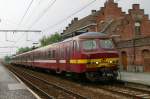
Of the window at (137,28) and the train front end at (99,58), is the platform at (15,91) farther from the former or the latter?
the window at (137,28)

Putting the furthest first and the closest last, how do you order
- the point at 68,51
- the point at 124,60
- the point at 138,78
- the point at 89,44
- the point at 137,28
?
the point at 137,28, the point at 124,60, the point at 138,78, the point at 68,51, the point at 89,44

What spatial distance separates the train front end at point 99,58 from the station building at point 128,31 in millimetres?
2756

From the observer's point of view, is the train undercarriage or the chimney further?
the chimney

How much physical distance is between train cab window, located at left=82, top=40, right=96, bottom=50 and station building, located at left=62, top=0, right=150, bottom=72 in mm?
2662

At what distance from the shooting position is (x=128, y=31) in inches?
2035

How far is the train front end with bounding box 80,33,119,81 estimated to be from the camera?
21.1 meters

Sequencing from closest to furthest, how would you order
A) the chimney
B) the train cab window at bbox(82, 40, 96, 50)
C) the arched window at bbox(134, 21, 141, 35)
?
the train cab window at bbox(82, 40, 96, 50) < the arched window at bbox(134, 21, 141, 35) < the chimney

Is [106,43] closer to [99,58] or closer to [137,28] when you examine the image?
[99,58]

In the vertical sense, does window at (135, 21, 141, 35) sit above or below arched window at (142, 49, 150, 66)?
above

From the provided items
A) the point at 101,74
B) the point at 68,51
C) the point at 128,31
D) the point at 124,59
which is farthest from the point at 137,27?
the point at 101,74

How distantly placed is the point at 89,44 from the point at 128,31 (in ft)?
99.4

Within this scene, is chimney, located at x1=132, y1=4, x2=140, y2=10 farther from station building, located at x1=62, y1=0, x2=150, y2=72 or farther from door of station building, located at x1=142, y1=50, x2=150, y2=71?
door of station building, located at x1=142, y1=50, x2=150, y2=71

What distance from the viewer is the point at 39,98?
16219mm

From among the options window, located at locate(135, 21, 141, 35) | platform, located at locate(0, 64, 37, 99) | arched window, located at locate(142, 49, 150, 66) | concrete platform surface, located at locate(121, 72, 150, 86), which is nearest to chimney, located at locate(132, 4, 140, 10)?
window, located at locate(135, 21, 141, 35)
